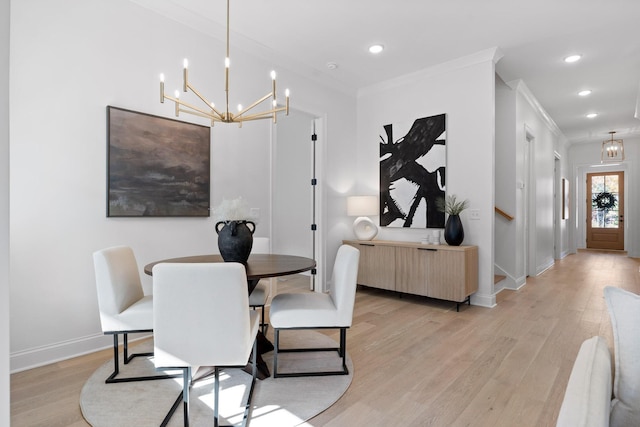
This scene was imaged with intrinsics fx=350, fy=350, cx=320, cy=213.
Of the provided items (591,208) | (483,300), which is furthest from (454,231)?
(591,208)

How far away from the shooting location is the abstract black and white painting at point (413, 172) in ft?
14.3

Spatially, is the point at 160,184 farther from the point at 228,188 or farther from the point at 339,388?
the point at 339,388

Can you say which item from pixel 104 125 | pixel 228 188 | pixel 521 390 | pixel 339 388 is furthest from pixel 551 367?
pixel 104 125

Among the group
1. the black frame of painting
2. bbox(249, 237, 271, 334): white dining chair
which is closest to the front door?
bbox(249, 237, 271, 334): white dining chair

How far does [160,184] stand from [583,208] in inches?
422

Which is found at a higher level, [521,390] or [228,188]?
[228,188]

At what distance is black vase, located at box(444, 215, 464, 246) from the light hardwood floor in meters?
0.76

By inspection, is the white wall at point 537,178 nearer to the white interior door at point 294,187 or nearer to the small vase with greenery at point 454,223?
the small vase with greenery at point 454,223

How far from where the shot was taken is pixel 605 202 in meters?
9.39

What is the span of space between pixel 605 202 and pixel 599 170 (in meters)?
0.90

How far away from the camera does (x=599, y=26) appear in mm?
3424

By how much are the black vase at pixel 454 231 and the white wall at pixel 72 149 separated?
266 cm

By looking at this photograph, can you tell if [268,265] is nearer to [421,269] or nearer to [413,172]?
[421,269]

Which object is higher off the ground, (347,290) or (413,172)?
(413,172)
